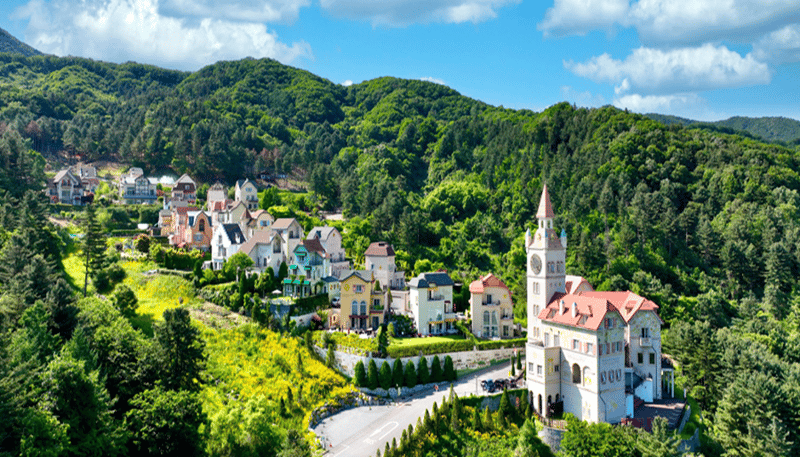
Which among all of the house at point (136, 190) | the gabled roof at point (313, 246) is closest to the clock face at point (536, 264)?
the gabled roof at point (313, 246)

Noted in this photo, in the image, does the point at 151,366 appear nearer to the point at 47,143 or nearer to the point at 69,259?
the point at 69,259

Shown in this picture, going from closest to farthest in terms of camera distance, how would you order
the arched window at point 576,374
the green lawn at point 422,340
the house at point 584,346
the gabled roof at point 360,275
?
the house at point 584,346
the arched window at point 576,374
the green lawn at point 422,340
the gabled roof at point 360,275

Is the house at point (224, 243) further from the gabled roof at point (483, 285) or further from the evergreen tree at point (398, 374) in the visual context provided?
the gabled roof at point (483, 285)

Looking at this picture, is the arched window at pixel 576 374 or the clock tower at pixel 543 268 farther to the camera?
the clock tower at pixel 543 268

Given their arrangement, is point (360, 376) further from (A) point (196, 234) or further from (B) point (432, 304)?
(A) point (196, 234)

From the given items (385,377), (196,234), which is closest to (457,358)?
(385,377)

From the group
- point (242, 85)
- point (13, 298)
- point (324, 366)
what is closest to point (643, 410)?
point (324, 366)

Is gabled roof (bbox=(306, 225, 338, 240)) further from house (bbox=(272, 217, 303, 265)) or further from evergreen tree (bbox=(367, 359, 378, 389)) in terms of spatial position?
evergreen tree (bbox=(367, 359, 378, 389))
